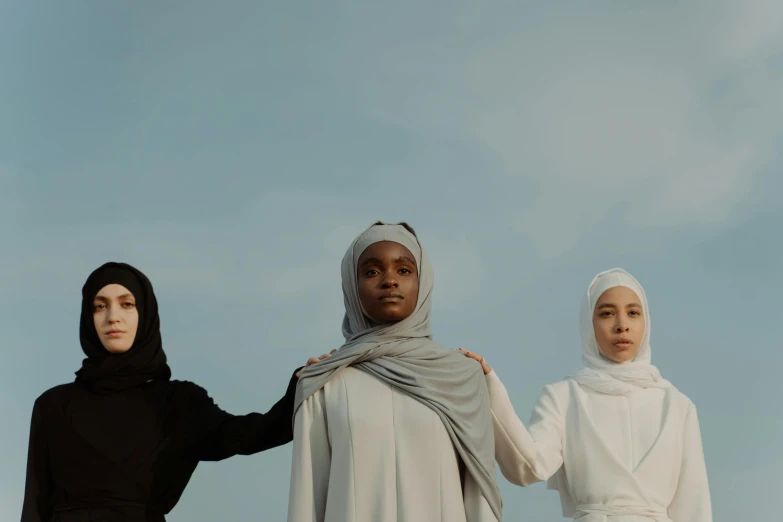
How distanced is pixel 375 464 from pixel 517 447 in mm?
1128

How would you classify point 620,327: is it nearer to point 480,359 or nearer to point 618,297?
point 618,297

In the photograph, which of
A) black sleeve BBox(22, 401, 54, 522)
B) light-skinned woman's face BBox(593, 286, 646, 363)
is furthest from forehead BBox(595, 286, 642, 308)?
black sleeve BBox(22, 401, 54, 522)

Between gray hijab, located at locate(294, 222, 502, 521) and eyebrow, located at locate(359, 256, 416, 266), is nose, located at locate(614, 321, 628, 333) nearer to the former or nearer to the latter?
gray hijab, located at locate(294, 222, 502, 521)

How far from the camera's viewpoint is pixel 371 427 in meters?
6.86

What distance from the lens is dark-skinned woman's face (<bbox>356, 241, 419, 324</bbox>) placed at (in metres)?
7.12

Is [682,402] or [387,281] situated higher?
[387,281]

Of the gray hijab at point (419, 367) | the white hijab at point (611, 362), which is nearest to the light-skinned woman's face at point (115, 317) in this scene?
the gray hijab at point (419, 367)

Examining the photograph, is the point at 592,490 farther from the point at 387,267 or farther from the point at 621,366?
the point at 387,267

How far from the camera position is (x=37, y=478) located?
7359 mm

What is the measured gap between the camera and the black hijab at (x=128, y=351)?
7.48 meters

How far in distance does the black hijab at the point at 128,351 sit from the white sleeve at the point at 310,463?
1.16 m

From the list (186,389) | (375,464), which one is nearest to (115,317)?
(186,389)

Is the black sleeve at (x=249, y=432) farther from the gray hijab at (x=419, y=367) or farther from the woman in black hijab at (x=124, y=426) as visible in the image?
the gray hijab at (x=419, y=367)

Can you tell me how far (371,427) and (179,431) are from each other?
4.35 ft
